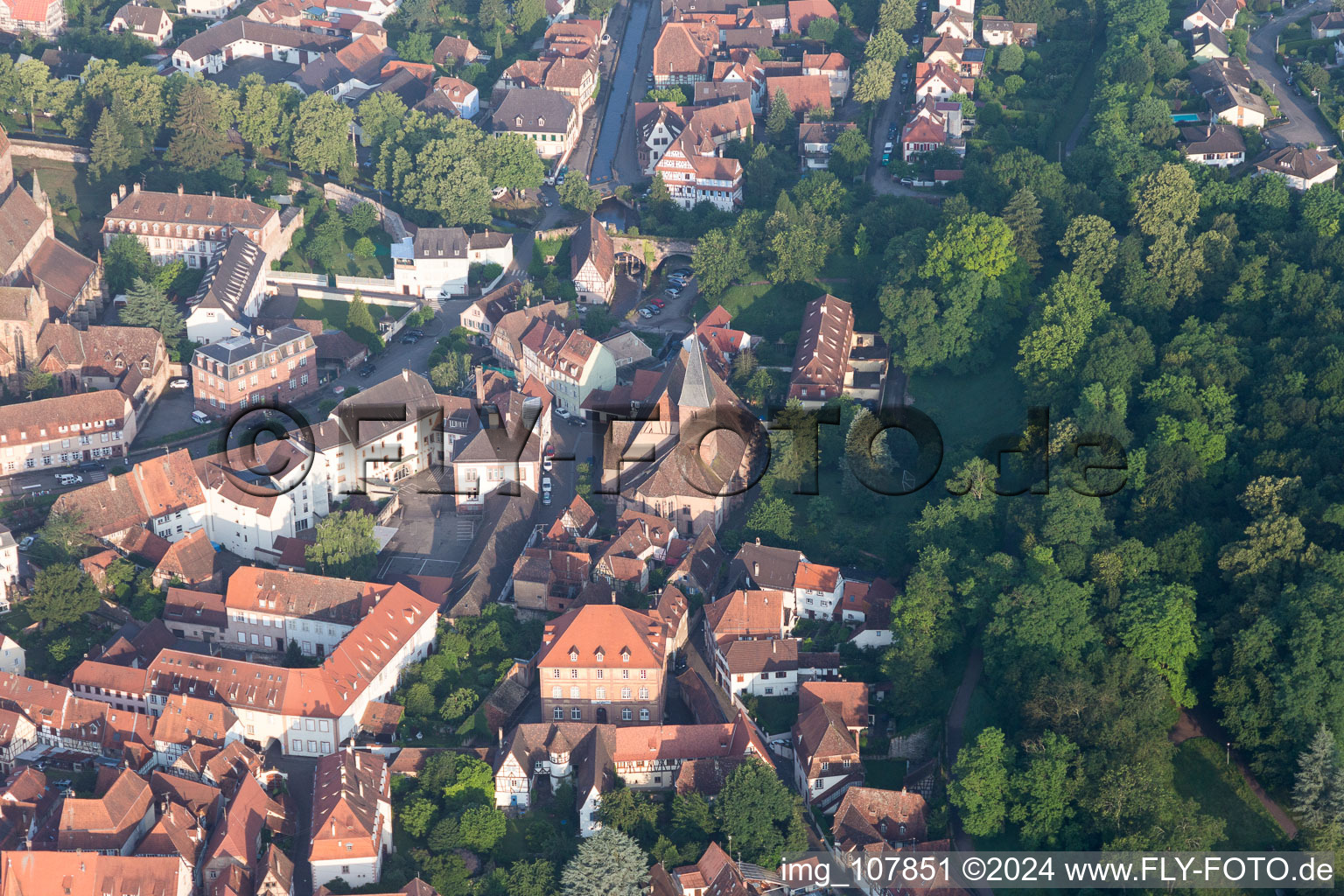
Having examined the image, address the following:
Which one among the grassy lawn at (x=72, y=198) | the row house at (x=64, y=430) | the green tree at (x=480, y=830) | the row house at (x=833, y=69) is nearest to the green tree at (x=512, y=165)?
the row house at (x=833, y=69)

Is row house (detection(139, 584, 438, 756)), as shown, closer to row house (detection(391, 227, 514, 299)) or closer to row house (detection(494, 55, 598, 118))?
row house (detection(391, 227, 514, 299))

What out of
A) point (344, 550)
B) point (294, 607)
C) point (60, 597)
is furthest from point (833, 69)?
point (60, 597)

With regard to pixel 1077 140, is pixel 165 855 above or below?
below

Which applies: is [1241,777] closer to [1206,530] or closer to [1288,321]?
[1206,530]

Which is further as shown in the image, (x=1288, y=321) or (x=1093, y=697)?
(x=1288, y=321)

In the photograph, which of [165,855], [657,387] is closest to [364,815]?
[165,855]

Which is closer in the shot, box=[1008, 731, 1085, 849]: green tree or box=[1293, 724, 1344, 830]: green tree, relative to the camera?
box=[1293, 724, 1344, 830]: green tree

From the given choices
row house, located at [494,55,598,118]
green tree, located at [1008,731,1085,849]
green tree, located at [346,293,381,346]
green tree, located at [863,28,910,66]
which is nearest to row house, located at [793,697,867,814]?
green tree, located at [1008,731,1085,849]

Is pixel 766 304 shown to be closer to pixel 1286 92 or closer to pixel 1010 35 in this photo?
pixel 1010 35
